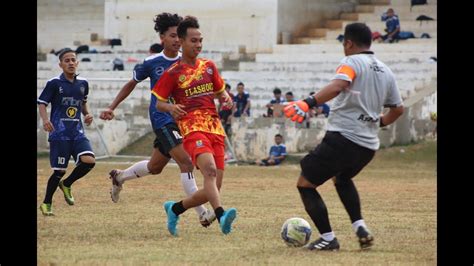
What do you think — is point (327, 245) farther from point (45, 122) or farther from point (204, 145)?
point (45, 122)

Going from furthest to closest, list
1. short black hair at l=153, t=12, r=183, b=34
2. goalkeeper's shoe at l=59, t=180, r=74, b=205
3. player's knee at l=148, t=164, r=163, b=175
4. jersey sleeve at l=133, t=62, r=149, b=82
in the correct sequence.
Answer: goalkeeper's shoe at l=59, t=180, r=74, b=205
player's knee at l=148, t=164, r=163, b=175
jersey sleeve at l=133, t=62, r=149, b=82
short black hair at l=153, t=12, r=183, b=34

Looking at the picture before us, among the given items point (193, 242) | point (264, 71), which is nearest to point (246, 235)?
A: point (193, 242)

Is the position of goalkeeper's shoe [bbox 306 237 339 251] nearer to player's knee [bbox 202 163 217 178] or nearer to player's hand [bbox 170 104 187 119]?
player's knee [bbox 202 163 217 178]

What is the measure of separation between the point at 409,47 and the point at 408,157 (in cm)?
647

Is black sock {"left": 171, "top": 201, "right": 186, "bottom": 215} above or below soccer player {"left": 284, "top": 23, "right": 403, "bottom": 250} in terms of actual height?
below

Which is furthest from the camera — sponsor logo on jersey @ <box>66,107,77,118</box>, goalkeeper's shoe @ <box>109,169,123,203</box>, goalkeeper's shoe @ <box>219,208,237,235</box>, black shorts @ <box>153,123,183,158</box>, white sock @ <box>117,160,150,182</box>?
sponsor logo on jersey @ <box>66,107,77,118</box>

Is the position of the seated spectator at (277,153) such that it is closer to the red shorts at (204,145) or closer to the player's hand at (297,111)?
the red shorts at (204,145)

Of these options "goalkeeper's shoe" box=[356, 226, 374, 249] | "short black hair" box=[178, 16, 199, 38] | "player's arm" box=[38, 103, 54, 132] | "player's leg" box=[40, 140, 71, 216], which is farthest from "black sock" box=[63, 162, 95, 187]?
"goalkeeper's shoe" box=[356, 226, 374, 249]

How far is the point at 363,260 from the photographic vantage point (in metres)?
8.70

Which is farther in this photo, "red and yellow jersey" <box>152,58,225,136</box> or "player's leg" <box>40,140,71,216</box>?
"player's leg" <box>40,140,71,216</box>

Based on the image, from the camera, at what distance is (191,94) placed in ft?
34.1

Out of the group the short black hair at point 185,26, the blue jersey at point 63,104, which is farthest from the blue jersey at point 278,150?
the short black hair at point 185,26

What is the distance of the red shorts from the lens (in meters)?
10.2
